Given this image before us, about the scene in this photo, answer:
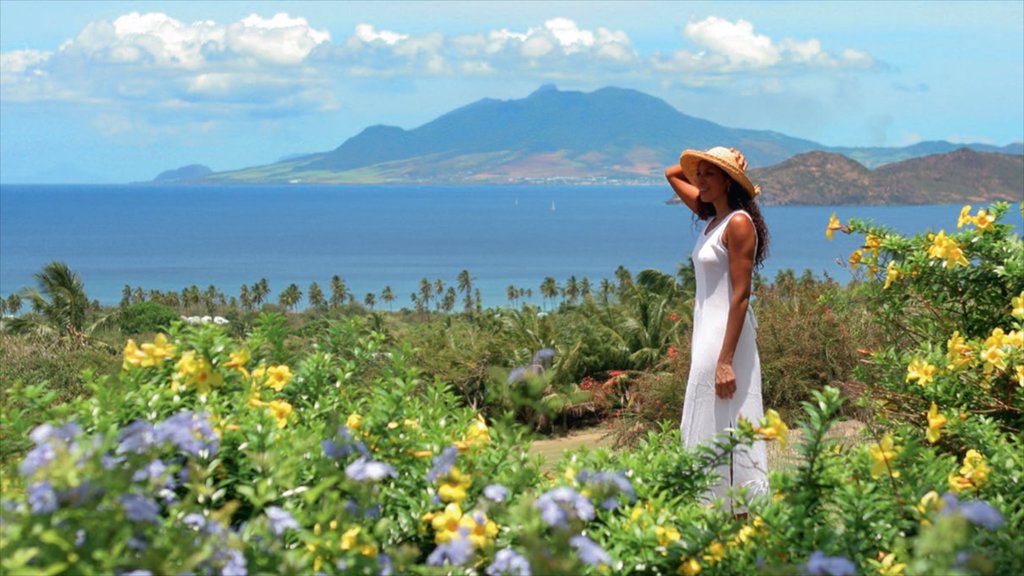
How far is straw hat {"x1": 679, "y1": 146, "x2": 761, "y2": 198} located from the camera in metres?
5.10

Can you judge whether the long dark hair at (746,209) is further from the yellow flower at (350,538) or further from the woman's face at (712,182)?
the yellow flower at (350,538)

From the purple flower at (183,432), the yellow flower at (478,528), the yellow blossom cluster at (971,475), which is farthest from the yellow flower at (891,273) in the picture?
the purple flower at (183,432)

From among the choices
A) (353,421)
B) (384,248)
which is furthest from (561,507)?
(384,248)

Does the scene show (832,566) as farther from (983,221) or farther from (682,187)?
(682,187)

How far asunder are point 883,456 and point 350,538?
57.6 inches

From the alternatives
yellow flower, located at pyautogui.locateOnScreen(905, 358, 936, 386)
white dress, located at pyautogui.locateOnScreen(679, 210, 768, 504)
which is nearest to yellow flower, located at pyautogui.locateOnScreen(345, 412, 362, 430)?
white dress, located at pyautogui.locateOnScreen(679, 210, 768, 504)

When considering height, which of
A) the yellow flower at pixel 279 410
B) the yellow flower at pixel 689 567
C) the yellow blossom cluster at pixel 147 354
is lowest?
the yellow flower at pixel 689 567

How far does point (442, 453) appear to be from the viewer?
2916mm

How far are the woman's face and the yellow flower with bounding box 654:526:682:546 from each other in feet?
8.15

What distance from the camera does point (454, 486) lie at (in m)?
2.85

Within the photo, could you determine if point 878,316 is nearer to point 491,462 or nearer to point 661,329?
point 491,462

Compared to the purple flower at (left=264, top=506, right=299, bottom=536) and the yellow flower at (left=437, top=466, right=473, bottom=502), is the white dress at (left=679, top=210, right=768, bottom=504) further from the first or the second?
→ the purple flower at (left=264, top=506, right=299, bottom=536)

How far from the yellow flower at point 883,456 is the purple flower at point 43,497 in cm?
204

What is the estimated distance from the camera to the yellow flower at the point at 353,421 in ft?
10.3
